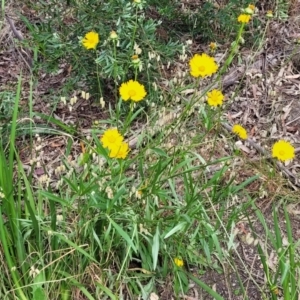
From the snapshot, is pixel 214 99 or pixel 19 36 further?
pixel 19 36

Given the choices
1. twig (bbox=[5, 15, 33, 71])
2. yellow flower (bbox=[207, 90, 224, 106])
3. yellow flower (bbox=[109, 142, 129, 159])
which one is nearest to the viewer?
yellow flower (bbox=[109, 142, 129, 159])

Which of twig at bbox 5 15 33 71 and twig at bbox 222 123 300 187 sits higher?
twig at bbox 5 15 33 71

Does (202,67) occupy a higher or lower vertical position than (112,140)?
higher

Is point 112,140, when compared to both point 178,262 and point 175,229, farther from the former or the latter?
point 178,262

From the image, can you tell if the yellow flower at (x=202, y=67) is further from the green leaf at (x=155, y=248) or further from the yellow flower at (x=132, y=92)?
the green leaf at (x=155, y=248)

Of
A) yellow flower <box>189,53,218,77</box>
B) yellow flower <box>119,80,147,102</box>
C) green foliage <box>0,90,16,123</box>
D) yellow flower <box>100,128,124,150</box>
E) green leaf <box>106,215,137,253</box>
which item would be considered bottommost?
green leaf <box>106,215,137,253</box>

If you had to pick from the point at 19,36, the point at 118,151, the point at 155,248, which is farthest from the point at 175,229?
the point at 19,36

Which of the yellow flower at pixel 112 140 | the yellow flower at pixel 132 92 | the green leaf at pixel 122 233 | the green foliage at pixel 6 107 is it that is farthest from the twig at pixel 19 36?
the green leaf at pixel 122 233

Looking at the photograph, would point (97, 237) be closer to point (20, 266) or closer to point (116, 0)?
point (20, 266)

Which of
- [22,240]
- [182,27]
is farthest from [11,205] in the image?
[182,27]

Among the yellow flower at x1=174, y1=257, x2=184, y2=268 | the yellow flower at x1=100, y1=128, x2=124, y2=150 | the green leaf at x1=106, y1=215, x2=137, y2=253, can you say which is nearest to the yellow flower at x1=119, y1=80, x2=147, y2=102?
the yellow flower at x1=100, y1=128, x2=124, y2=150

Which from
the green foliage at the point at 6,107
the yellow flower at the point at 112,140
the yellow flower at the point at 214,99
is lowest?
the green foliage at the point at 6,107

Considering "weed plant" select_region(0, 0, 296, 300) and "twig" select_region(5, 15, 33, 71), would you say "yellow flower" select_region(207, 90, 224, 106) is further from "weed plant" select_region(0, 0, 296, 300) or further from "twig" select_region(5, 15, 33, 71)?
"twig" select_region(5, 15, 33, 71)

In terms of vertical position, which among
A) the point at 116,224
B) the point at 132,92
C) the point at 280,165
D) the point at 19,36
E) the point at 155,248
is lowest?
the point at 280,165
